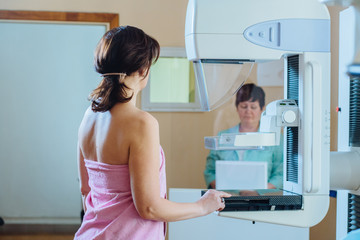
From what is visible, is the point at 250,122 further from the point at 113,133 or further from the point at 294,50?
the point at 113,133

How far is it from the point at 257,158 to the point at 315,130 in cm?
128

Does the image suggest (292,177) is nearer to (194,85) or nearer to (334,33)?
(334,33)

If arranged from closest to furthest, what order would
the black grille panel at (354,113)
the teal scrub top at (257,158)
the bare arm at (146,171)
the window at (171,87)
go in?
the bare arm at (146,171) < the black grille panel at (354,113) < the teal scrub top at (257,158) < the window at (171,87)

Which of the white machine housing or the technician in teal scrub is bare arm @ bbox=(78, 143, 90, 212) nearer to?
the white machine housing

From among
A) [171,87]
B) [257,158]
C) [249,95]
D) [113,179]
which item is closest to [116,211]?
[113,179]

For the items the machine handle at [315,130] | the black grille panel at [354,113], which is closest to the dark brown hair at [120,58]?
the machine handle at [315,130]

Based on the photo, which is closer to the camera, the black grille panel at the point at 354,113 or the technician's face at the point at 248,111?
the black grille panel at the point at 354,113

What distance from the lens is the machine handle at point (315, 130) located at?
147cm

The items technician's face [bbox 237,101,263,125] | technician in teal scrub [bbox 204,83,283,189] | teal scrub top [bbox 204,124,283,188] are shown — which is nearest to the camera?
teal scrub top [bbox 204,124,283,188]

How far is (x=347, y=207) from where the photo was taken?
5.27ft

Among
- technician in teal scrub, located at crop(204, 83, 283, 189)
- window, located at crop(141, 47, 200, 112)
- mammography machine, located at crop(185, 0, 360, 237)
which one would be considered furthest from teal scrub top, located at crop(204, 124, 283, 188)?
window, located at crop(141, 47, 200, 112)

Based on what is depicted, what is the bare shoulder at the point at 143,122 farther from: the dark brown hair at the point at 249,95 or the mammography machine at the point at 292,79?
the dark brown hair at the point at 249,95

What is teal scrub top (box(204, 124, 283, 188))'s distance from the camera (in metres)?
2.04

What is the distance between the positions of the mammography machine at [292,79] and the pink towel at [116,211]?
0.25 meters
